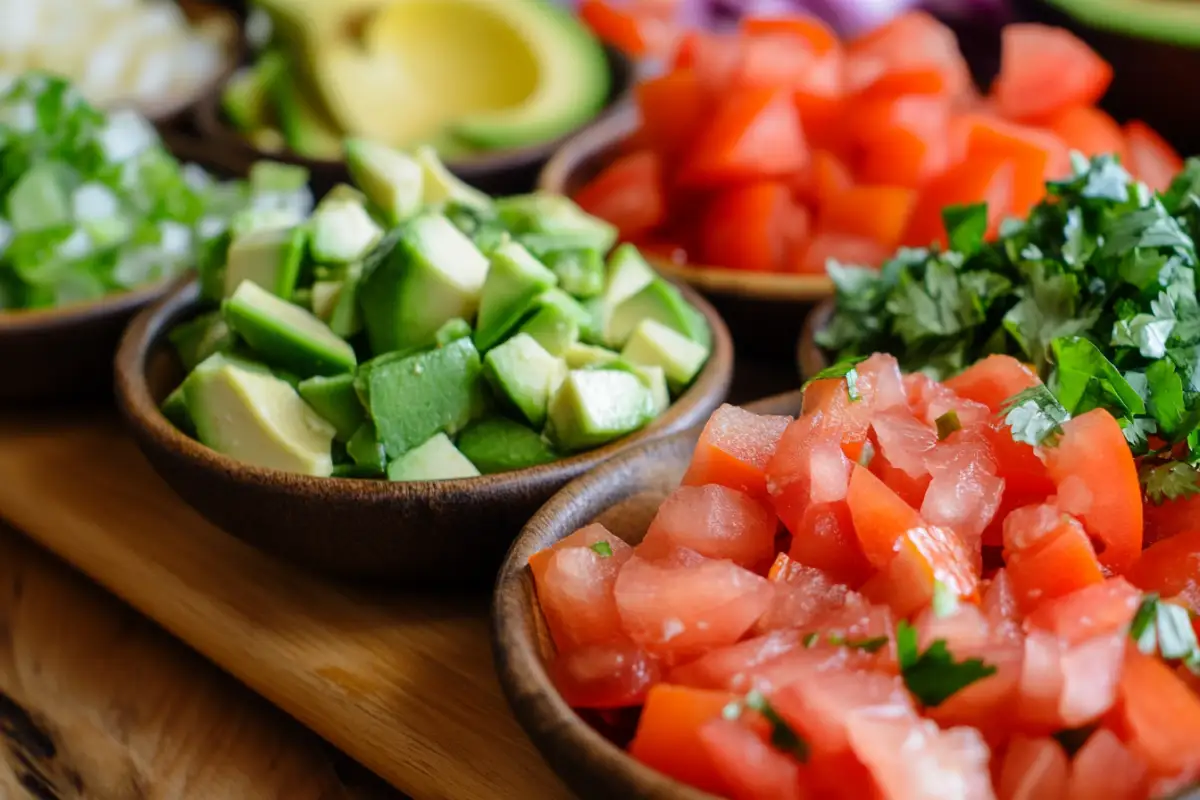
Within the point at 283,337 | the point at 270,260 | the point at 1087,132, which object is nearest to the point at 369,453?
the point at 283,337

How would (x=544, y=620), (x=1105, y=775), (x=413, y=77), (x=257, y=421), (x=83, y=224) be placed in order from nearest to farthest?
(x=1105, y=775)
(x=544, y=620)
(x=257, y=421)
(x=83, y=224)
(x=413, y=77)

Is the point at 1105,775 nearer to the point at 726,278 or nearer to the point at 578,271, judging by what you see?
the point at 578,271

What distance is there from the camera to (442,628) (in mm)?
1274

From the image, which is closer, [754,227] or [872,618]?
[872,618]

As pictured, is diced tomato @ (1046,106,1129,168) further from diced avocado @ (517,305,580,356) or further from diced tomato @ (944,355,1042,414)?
diced avocado @ (517,305,580,356)

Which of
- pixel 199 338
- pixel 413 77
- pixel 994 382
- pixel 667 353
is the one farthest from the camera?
pixel 413 77

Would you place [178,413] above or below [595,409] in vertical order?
below

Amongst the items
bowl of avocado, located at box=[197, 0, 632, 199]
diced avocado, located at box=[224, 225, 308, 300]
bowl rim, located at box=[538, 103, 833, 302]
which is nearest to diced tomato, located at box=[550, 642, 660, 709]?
diced avocado, located at box=[224, 225, 308, 300]

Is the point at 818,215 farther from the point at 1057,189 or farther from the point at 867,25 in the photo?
the point at 867,25

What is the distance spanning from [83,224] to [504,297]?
0.72 m

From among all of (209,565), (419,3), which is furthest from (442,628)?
(419,3)

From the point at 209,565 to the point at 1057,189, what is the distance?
3.46 feet

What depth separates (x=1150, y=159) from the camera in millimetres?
1790

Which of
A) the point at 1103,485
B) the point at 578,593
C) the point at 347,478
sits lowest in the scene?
the point at 347,478
